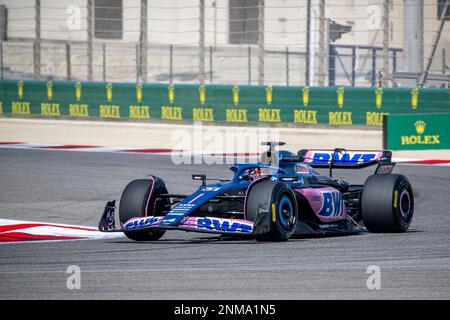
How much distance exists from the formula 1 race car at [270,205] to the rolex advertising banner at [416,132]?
808 cm

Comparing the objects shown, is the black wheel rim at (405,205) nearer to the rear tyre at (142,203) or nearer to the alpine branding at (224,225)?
the alpine branding at (224,225)

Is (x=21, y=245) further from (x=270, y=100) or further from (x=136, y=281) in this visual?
(x=270, y=100)

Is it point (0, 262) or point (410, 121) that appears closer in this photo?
point (0, 262)

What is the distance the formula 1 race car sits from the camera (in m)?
10.1

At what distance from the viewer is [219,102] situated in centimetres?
2555

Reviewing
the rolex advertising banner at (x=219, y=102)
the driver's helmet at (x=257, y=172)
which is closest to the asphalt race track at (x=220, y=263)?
the driver's helmet at (x=257, y=172)

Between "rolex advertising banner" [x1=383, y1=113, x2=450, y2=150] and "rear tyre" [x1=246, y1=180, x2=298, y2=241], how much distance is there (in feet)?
31.2

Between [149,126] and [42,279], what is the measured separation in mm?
18434

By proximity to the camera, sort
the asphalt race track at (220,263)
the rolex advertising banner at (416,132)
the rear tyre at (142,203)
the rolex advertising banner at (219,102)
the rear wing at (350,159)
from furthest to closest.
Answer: the rolex advertising banner at (219,102) < the rolex advertising banner at (416,132) < the rear wing at (350,159) < the rear tyre at (142,203) < the asphalt race track at (220,263)

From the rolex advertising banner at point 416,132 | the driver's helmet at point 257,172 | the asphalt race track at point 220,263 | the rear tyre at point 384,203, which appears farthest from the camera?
the rolex advertising banner at point 416,132

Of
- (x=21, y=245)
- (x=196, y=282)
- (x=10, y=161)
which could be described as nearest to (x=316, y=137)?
(x=10, y=161)

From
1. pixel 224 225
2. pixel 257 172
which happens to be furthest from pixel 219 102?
pixel 224 225

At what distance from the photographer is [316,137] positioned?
76.8ft

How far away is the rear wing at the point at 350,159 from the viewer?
12.1m
